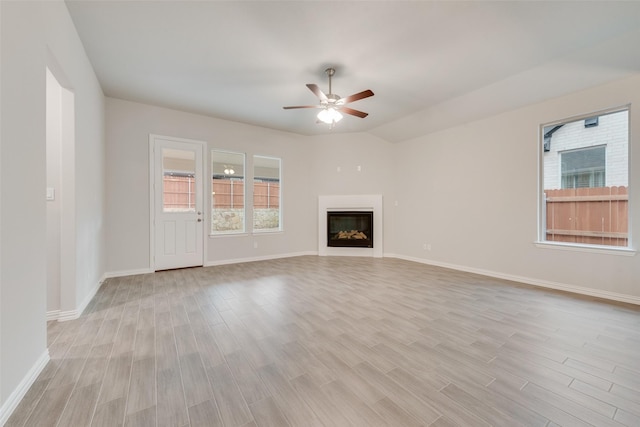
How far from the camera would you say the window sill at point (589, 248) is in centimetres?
316

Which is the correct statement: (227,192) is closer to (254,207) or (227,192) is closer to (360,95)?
(254,207)

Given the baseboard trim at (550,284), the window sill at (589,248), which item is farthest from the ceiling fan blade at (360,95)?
the baseboard trim at (550,284)

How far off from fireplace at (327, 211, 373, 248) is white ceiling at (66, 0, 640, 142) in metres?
2.72

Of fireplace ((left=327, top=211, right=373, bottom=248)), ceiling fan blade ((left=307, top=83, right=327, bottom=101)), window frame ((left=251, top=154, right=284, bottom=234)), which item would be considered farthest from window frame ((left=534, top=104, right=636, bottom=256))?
window frame ((left=251, top=154, right=284, bottom=234))

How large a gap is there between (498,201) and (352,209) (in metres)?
2.96

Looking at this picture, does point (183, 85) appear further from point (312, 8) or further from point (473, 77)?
point (473, 77)

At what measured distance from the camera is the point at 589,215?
11.7 ft

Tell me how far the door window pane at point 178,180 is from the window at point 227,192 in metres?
0.38

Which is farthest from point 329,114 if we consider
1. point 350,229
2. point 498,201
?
point 350,229

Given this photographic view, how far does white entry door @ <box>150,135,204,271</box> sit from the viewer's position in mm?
4602

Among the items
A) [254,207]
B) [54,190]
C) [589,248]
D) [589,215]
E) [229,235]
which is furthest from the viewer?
[254,207]

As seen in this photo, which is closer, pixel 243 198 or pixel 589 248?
pixel 589 248

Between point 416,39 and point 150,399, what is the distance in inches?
149

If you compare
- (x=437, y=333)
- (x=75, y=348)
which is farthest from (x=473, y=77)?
(x=75, y=348)
